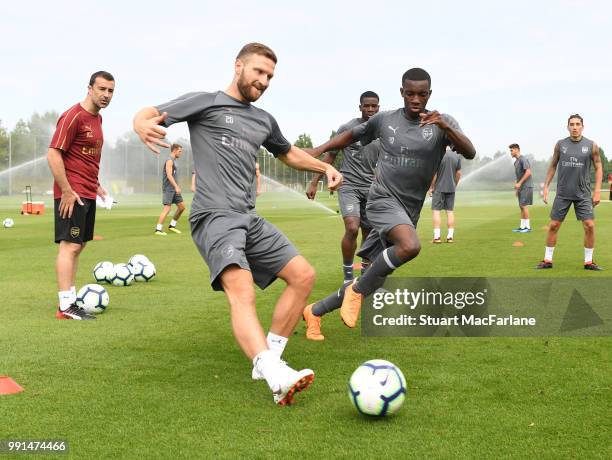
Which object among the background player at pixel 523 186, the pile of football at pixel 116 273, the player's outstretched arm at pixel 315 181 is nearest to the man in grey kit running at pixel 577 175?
the player's outstretched arm at pixel 315 181

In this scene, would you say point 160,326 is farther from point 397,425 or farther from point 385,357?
point 397,425

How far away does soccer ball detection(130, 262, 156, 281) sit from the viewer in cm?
988

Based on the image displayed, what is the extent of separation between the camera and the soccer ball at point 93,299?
24.5ft

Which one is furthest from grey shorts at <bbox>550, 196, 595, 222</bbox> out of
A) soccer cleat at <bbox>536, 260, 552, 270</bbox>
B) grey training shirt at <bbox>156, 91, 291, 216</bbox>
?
grey training shirt at <bbox>156, 91, 291, 216</bbox>

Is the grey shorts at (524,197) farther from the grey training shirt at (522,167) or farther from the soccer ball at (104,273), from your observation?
the soccer ball at (104,273)

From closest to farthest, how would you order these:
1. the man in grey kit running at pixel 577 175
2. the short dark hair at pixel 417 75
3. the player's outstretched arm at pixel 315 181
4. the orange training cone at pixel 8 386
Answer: the orange training cone at pixel 8 386 < the short dark hair at pixel 417 75 < the player's outstretched arm at pixel 315 181 < the man in grey kit running at pixel 577 175

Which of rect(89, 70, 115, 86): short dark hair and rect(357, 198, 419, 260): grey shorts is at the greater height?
rect(89, 70, 115, 86): short dark hair

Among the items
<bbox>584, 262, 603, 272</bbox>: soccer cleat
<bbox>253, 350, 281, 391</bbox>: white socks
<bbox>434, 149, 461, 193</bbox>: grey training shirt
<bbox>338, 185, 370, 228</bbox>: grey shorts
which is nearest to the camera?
<bbox>253, 350, 281, 391</bbox>: white socks

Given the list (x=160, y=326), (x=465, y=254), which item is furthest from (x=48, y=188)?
(x=160, y=326)

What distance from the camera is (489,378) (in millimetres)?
5055

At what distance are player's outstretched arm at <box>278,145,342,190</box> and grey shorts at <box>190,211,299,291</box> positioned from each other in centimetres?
57

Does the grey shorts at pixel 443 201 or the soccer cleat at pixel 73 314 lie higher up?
the grey shorts at pixel 443 201

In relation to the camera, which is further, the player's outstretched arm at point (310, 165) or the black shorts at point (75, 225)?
the black shorts at point (75, 225)

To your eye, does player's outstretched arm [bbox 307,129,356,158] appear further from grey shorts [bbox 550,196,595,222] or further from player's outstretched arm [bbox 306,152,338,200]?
grey shorts [bbox 550,196,595,222]
